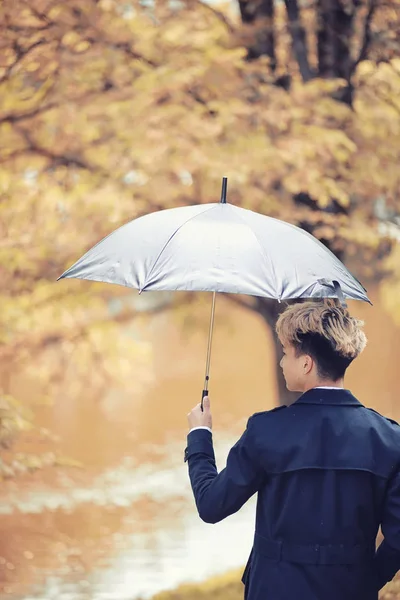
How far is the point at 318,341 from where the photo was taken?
1.81 meters

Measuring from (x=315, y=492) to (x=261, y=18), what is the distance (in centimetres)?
503

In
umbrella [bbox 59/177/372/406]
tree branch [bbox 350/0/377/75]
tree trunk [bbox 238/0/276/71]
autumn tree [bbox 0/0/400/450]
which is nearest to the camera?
umbrella [bbox 59/177/372/406]

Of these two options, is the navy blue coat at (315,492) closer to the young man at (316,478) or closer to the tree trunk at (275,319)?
the young man at (316,478)

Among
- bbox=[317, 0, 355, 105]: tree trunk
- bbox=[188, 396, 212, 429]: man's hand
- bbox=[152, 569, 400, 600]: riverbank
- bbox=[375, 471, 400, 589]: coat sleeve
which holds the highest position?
bbox=[317, 0, 355, 105]: tree trunk

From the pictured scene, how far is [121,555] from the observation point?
24.6ft

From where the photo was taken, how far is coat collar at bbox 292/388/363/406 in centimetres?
184

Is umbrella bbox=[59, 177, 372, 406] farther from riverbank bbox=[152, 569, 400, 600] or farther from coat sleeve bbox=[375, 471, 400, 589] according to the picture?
riverbank bbox=[152, 569, 400, 600]

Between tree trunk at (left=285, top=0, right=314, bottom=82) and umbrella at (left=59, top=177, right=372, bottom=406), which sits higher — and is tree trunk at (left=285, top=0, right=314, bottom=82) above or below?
above

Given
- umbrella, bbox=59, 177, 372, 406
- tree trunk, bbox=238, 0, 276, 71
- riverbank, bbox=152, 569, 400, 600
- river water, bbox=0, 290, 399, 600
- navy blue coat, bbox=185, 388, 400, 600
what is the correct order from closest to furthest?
navy blue coat, bbox=185, 388, 400, 600 < umbrella, bbox=59, 177, 372, 406 < tree trunk, bbox=238, 0, 276, 71 < riverbank, bbox=152, 569, 400, 600 < river water, bbox=0, 290, 399, 600

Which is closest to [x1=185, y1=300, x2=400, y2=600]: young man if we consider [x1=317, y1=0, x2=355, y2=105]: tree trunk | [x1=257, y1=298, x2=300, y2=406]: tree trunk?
[x1=257, y1=298, x2=300, y2=406]: tree trunk

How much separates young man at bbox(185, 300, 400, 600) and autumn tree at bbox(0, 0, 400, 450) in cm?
371

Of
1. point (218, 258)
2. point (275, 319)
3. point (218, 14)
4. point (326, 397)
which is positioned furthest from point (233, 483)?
point (218, 14)

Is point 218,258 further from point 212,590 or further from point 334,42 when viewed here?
point 212,590

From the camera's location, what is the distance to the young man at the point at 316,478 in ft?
5.85
